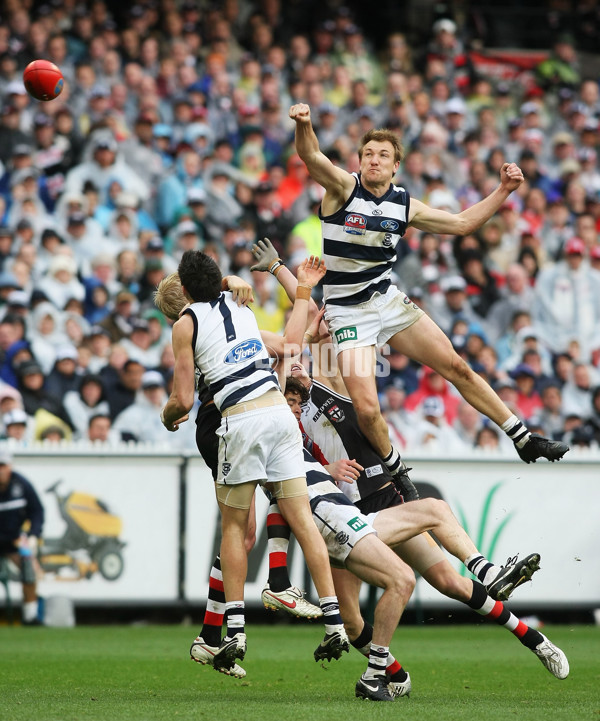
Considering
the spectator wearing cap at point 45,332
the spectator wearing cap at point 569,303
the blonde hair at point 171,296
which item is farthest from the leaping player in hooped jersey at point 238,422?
the spectator wearing cap at point 569,303

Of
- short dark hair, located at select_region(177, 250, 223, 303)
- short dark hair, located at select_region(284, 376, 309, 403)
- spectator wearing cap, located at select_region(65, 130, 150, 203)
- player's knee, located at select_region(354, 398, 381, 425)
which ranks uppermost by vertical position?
spectator wearing cap, located at select_region(65, 130, 150, 203)

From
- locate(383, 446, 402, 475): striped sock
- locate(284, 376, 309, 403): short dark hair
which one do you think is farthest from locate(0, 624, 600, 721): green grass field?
locate(284, 376, 309, 403): short dark hair

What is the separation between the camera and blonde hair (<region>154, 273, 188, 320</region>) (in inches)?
329

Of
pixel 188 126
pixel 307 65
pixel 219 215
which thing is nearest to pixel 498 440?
pixel 219 215

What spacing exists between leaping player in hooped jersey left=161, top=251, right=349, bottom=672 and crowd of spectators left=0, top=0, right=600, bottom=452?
5.86 meters

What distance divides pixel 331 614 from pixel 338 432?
5.62 ft

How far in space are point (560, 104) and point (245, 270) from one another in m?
8.23

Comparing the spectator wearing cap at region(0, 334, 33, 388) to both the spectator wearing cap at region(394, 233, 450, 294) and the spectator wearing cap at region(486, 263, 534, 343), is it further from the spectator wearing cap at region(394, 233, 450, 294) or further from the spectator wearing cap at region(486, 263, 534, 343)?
the spectator wearing cap at region(486, 263, 534, 343)

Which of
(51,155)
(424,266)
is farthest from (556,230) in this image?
(51,155)

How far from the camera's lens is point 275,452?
7898mm

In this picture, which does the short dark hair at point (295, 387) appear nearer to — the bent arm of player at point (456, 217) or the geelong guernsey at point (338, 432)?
the geelong guernsey at point (338, 432)

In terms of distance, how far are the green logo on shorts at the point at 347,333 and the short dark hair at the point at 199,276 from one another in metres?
1.31

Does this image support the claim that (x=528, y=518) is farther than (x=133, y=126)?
No

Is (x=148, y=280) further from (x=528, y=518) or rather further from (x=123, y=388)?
(x=528, y=518)
